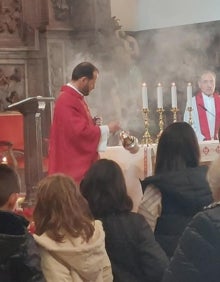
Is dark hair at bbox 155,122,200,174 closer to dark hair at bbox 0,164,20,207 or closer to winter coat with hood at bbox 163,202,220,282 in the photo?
dark hair at bbox 0,164,20,207

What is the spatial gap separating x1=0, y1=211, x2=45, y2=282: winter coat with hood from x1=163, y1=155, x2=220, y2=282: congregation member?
855 mm

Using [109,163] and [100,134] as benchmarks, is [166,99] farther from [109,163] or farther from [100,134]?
[109,163]

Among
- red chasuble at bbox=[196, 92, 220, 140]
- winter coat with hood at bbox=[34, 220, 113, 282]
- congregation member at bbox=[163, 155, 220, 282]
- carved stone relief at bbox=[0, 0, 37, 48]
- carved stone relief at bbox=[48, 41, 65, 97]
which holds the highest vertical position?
carved stone relief at bbox=[0, 0, 37, 48]

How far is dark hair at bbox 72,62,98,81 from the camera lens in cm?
596

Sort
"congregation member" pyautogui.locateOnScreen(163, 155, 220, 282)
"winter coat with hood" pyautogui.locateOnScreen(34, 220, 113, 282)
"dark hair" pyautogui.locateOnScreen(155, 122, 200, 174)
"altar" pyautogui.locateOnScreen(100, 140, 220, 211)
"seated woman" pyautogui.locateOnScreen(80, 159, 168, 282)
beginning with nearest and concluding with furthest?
1. "congregation member" pyautogui.locateOnScreen(163, 155, 220, 282)
2. "winter coat with hood" pyautogui.locateOnScreen(34, 220, 113, 282)
3. "seated woman" pyautogui.locateOnScreen(80, 159, 168, 282)
4. "dark hair" pyautogui.locateOnScreen(155, 122, 200, 174)
5. "altar" pyautogui.locateOnScreen(100, 140, 220, 211)

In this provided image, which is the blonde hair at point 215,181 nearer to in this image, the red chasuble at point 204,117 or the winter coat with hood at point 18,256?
the winter coat with hood at point 18,256

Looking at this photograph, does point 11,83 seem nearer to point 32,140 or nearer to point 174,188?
point 32,140

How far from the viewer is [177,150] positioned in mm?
3844

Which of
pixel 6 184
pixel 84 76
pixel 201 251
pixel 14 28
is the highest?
pixel 14 28

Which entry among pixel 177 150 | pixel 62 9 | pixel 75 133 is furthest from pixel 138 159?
pixel 62 9

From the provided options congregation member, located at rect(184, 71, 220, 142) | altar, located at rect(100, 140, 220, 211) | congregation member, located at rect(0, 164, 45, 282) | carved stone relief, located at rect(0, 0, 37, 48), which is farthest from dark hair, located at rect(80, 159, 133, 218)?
carved stone relief, located at rect(0, 0, 37, 48)

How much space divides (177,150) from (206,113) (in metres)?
4.31

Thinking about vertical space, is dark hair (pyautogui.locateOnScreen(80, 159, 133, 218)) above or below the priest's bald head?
below

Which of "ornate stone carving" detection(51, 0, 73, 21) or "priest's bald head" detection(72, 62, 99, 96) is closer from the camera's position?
"priest's bald head" detection(72, 62, 99, 96)
